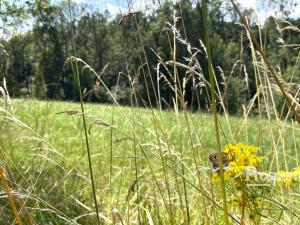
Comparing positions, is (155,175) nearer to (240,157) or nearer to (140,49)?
(140,49)

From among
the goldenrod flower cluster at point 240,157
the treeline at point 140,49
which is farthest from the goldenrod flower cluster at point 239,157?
the treeline at point 140,49

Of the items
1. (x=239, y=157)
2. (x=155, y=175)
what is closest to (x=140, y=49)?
(x=155, y=175)

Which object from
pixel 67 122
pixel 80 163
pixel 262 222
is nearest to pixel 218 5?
pixel 262 222

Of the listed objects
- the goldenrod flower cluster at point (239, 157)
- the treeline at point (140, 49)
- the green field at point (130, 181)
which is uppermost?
the treeline at point (140, 49)

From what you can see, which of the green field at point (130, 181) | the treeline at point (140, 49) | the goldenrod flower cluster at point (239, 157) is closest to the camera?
the goldenrod flower cluster at point (239, 157)

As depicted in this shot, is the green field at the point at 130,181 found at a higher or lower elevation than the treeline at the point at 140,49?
lower

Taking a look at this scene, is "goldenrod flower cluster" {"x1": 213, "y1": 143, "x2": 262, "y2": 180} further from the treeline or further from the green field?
the treeline

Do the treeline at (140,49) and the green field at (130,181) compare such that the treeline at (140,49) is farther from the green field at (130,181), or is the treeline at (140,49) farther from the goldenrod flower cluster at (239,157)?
the goldenrod flower cluster at (239,157)

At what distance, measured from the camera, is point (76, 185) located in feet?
8.87

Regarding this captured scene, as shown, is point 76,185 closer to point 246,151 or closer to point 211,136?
point 246,151

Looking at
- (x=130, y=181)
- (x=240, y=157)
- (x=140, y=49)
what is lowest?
(x=130, y=181)

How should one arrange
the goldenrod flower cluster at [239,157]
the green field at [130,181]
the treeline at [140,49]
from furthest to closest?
the treeline at [140,49], the green field at [130,181], the goldenrod flower cluster at [239,157]

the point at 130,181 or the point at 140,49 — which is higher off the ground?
the point at 140,49

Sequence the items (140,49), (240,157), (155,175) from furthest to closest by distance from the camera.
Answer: (140,49) < (155,175) < (240,157)
